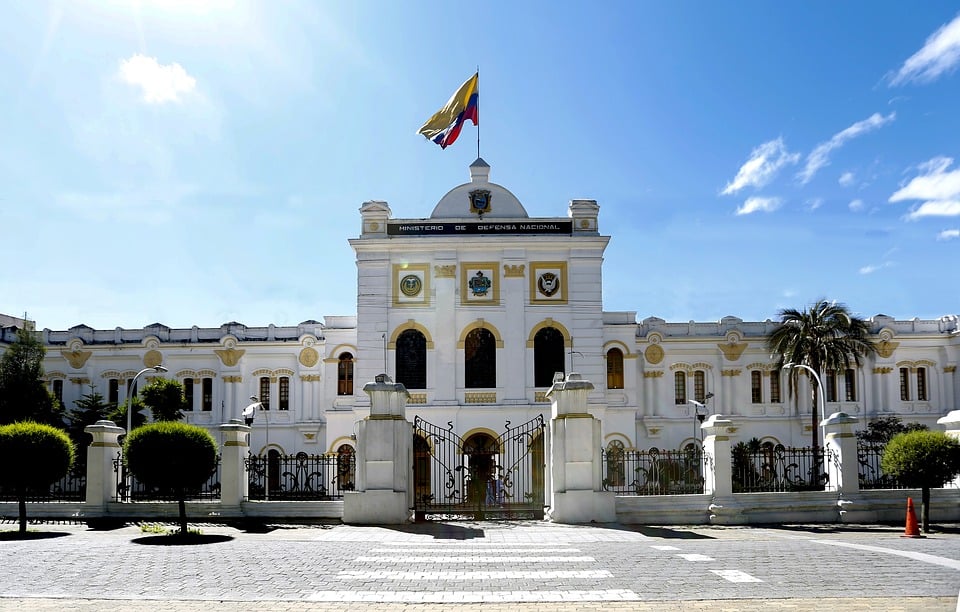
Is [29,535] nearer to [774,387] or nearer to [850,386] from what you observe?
[774,387]

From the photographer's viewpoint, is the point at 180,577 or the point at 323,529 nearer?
the point at 180,577

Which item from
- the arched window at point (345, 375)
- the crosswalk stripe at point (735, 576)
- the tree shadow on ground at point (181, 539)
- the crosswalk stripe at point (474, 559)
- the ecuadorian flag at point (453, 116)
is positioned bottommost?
the tree shadow on ground at point (181, 539)

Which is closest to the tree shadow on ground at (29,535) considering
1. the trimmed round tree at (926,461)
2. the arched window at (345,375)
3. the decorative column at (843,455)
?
the decorative column at (843,455)

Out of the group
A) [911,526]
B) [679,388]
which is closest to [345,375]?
[679,388]

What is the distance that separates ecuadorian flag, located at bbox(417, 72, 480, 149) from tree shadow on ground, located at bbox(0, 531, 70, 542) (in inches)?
922

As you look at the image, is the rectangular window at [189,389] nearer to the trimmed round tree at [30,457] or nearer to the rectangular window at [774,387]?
the trimmed round tree at [30,457]

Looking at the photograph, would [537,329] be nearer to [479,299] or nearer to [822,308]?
[479,299]

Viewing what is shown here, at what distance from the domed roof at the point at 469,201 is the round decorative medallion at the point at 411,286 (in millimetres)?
3059

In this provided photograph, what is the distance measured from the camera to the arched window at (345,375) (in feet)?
147

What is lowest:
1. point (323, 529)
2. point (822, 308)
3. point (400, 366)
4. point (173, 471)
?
point (323, 529)

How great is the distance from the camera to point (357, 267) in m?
39.3

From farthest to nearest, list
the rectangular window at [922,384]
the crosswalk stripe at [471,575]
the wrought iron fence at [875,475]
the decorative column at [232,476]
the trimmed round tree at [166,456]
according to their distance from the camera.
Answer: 1. the rectangular window at [922,384]
2. the wrought iron fence at [875,475]
3. the decorative column at [232,476]
4. the trimmed round tree at [166,456]
5. the crosswalk stripe at [471,575]

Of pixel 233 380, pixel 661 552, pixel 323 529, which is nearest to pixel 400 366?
pixel 233 380

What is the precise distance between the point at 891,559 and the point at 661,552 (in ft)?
11.4
